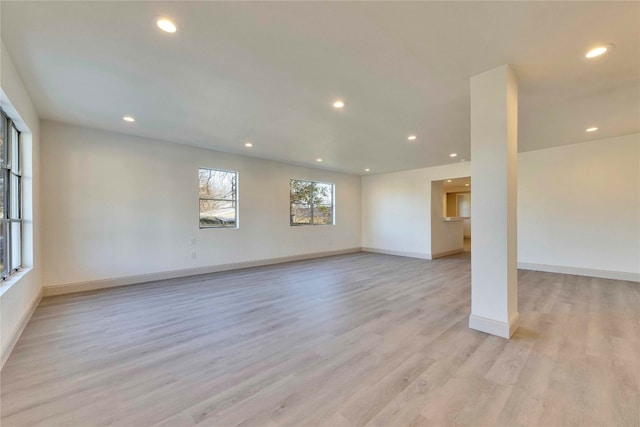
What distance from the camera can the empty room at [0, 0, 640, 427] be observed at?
1806 mm

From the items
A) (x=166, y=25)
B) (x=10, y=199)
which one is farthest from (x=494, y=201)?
(x=10, y=199)

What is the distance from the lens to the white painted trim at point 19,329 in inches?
86.4

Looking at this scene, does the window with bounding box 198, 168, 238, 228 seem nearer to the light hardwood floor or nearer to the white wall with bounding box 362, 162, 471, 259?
the light hardwood floor

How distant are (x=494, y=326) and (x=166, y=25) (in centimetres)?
381

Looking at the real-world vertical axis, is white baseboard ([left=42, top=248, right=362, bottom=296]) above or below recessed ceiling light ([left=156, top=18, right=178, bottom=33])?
below

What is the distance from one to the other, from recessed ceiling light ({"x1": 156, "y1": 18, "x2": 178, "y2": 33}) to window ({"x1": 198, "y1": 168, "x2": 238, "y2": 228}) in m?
3.86

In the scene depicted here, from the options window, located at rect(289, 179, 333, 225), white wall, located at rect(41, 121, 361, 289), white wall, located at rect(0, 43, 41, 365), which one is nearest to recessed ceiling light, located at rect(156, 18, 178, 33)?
white wall, located at rect(0, 43, 41, 365)

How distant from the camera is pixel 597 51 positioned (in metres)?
2.31

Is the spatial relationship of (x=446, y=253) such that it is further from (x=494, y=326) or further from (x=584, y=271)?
(x=494, y=326)

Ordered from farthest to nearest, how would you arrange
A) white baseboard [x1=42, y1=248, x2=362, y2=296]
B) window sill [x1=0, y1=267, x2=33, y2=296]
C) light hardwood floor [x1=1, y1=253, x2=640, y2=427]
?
white baseboard [x1=42, y1=248, x2=362, y2=296] < window sill [x1=0, y1=267, x2=33, y2=296] < light hardwood floor [x1=1, y1=253, x2=640, y2=427]

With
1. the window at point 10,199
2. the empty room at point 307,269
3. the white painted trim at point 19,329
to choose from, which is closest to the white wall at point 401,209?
the empty room at point 307,269

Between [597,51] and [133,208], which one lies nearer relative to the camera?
[597,51]

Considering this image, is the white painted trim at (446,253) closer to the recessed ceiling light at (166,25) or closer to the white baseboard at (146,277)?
the white baseboard at (146,277)

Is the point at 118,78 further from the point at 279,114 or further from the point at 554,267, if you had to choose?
the point at 554,267
